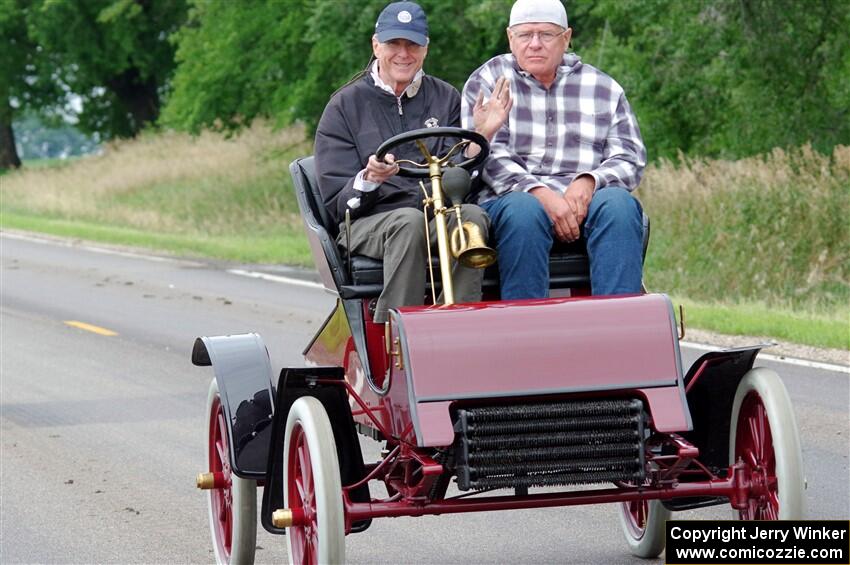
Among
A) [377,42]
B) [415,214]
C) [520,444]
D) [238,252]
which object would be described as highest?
[377,42]

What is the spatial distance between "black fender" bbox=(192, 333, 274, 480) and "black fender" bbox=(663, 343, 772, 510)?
1472 millimetres

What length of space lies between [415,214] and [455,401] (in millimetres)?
982

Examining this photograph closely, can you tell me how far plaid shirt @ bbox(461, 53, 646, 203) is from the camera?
20.5ft

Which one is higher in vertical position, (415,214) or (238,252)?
(415,214)

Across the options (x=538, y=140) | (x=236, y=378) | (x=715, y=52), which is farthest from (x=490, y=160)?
(x=715, y=52)

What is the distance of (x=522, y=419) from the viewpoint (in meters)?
5.01

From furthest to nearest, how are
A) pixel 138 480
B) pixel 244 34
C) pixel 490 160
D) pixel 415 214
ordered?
pixel 244 34, pixel 138 480, pixel 490 160, pixel 415 214

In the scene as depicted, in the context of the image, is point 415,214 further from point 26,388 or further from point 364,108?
point 26,388

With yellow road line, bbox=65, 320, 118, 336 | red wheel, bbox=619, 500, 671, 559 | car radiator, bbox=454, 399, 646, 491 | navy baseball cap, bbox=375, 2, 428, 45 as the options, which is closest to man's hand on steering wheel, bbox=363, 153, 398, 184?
navy baseball cap, bbox=375, 2, 428, 45

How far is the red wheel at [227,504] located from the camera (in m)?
6.10

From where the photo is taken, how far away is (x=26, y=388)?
11250 mm

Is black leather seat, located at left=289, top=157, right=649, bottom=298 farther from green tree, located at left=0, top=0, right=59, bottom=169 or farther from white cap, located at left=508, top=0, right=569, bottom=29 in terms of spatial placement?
green tree, located at left=0, top=0, right=59, bottom=169

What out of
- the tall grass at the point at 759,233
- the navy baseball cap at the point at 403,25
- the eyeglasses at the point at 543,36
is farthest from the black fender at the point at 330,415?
the tall grass at the point at 759,233

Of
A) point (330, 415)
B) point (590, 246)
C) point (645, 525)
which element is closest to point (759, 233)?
point (645, 525)
